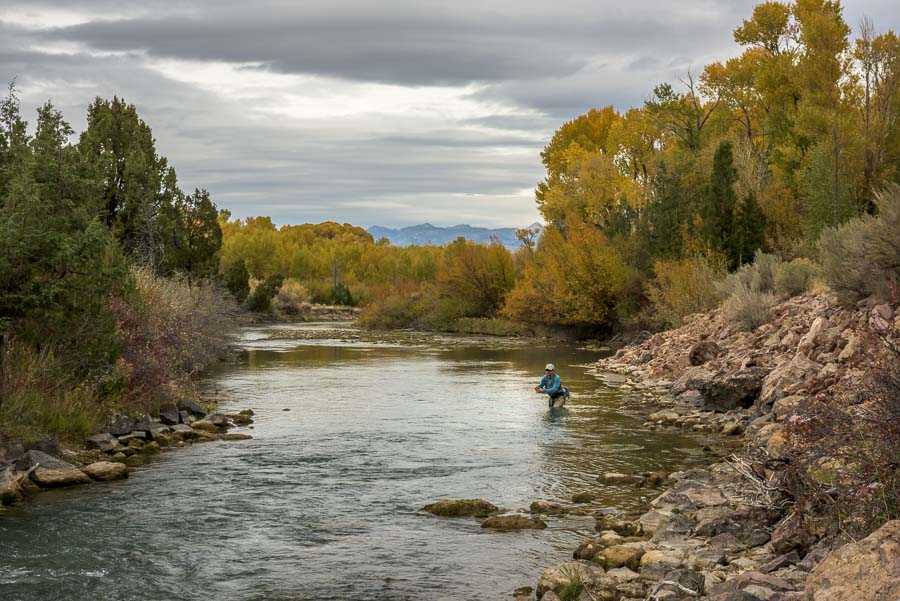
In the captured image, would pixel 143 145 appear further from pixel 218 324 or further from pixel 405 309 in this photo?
pixel 405 309

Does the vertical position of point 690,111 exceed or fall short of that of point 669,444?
it exceeds it

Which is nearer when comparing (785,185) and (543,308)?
(785,185)

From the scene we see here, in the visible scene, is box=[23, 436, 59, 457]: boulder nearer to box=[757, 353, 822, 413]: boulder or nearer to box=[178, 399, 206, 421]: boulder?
box=[178, 399, 206, 421]: boulder

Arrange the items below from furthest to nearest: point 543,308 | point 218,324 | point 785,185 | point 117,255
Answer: point 543,308, point 785,185, point 218,324, point 117,255

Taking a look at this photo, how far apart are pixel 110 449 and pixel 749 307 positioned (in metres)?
20.5

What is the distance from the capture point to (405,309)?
65.8m

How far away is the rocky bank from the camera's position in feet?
46.0

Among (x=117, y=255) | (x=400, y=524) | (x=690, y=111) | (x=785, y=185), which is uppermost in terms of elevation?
(x=690, y=111)

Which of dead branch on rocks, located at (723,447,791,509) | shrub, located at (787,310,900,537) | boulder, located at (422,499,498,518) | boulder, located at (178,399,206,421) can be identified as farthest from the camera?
boulder, located at (178,399,206,421)

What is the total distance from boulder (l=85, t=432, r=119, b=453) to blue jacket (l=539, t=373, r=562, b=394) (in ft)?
36.3

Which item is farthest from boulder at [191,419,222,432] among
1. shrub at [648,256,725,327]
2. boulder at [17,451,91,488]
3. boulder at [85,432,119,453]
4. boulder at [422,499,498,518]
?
shrub at [648,256,725,327]

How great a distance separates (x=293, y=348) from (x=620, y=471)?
32197mm

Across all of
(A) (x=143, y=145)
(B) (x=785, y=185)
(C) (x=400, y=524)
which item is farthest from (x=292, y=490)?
(B) (x=785, y=185)

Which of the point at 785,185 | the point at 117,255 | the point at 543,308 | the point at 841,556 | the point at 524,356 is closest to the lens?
the point at 841,556
